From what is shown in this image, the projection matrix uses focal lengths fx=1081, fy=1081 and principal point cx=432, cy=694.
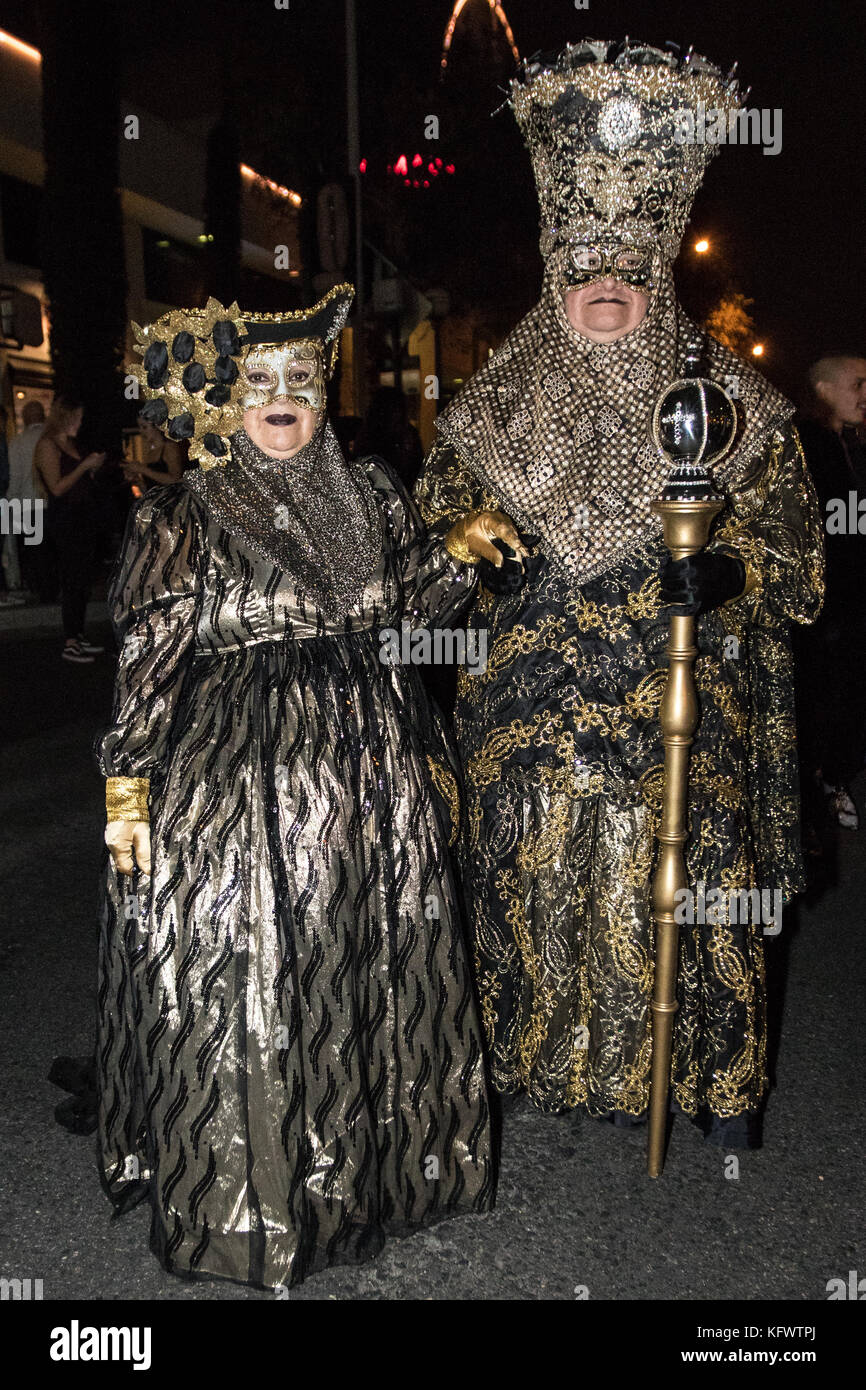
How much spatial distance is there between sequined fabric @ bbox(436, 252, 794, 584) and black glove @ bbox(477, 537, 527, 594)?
123 mm

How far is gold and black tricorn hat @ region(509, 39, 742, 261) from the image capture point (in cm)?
233

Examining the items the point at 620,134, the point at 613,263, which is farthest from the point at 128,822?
the point at 620,134

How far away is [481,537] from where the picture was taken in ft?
7.97

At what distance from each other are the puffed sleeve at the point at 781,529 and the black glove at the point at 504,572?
0.48 m

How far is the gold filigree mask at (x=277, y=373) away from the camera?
7.19 ft

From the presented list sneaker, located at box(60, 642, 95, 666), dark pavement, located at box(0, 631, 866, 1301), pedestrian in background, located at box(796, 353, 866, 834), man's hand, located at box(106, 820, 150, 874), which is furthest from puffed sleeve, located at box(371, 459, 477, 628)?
sneaker, located at box(60, 642, 95, 666)

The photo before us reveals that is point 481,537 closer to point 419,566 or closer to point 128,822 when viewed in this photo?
point 419,566

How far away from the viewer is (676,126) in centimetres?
237

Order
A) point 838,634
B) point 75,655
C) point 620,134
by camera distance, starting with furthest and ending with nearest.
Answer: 1. point 75,655
2. point 838,634
3. point 620,134

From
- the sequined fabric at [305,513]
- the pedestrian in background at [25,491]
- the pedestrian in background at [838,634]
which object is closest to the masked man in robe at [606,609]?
the sequined fabric at [305,513]

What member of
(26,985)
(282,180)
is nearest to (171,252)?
(282,180)

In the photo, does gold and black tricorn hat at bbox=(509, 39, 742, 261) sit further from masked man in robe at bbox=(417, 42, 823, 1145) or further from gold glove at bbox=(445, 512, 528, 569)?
gold glove at bbox=(445, 512, 528, 569)

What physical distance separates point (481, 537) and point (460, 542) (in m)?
0.06

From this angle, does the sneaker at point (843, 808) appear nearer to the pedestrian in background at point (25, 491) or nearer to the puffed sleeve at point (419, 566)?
the puffed sleeve at point (419, 566)
